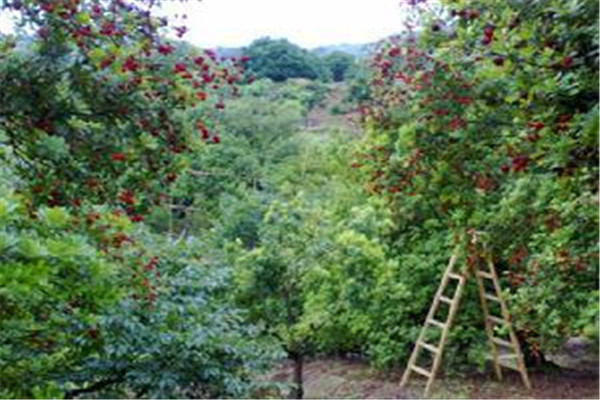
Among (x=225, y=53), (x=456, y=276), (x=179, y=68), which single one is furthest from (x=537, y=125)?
(x=456, y=276)

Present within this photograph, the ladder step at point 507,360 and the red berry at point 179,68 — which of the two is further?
the ladder step at point 507,360

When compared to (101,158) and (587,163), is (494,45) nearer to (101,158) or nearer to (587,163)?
(587,163)

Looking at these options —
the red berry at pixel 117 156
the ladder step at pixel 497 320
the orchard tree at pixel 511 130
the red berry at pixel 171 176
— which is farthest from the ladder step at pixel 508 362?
the red berry at pixel 117 156

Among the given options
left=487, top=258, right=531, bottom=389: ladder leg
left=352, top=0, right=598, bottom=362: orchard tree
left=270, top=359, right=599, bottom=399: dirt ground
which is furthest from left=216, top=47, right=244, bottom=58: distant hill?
left=270, top=359, right=599, bottom=399: dirt ground

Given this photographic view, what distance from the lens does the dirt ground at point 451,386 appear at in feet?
20.5

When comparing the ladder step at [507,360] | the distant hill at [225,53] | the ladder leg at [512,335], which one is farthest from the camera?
the ladder step at [507,360]

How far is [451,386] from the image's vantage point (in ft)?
21.6

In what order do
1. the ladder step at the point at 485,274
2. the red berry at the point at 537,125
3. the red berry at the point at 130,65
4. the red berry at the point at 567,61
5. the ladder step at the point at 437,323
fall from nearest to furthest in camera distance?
the red berry at the point at 567,61 → the red berry at the point at 537,125 → the red berry at the point at 130,65 → the ladder step at the point at 485,274 → the ladder step at the point at 437,323

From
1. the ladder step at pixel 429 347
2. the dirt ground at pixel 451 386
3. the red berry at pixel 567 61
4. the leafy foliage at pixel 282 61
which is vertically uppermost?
the leafy foliage at pixel 282 61

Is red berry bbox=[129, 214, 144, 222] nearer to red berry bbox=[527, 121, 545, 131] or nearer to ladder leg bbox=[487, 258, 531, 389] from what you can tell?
red berry bbox=[527, 121, 545, 131]

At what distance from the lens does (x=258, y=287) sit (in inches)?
231

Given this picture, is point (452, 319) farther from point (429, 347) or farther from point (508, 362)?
point (508, 362)

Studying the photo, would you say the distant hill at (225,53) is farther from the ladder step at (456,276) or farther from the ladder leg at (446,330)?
the ladder leg at (446,330)

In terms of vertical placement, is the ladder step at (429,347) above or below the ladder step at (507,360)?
above
